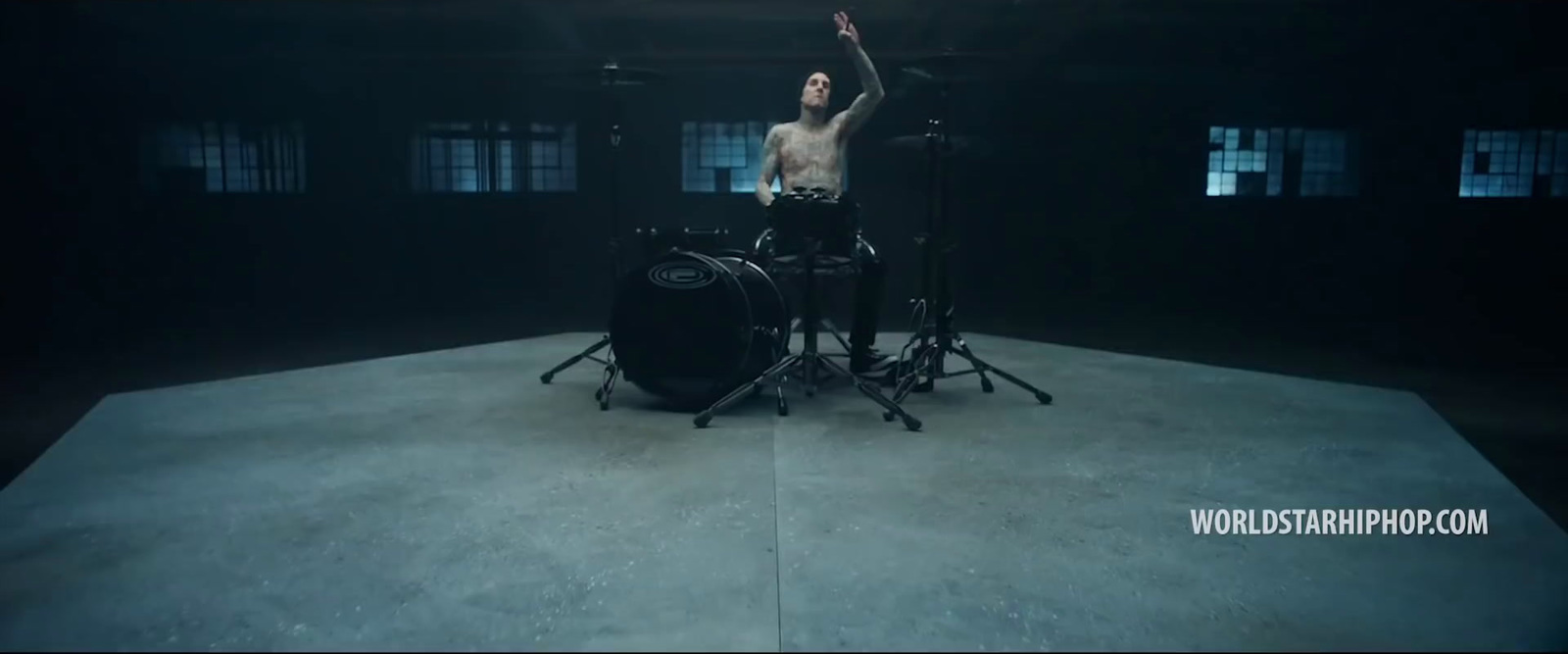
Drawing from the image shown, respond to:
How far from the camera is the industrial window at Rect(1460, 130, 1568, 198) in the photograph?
8500 millimetres

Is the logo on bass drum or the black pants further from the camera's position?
the black pants

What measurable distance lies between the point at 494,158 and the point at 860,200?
126 inches

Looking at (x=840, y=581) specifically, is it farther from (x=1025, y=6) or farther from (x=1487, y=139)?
(x=1487, y=139)

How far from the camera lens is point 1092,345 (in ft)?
20.9

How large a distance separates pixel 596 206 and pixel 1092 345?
14.9ft

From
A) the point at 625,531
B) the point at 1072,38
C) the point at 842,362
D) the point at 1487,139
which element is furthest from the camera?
the point at 1487,139

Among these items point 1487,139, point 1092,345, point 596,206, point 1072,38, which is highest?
point 1072,38

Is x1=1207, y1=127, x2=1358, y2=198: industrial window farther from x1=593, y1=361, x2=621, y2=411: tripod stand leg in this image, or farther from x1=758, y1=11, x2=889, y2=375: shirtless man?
x1=593, y1=361, x2=621, y2=411: tripod stand leg

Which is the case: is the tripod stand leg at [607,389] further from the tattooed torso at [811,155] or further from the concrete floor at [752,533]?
the tattooed torso at [811,155]

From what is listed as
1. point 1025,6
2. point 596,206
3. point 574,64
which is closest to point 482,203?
point 596,206

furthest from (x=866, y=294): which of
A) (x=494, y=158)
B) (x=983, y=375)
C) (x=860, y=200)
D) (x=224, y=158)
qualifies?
(x=224, y=158)

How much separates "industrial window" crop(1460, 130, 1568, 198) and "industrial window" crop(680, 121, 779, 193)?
592 cm

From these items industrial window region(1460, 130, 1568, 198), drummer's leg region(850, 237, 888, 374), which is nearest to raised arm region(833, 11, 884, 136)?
drummer's leg region(850, 237, 888, 374)

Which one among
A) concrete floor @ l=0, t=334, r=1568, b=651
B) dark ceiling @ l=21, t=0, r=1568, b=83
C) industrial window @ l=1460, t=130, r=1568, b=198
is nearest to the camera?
concrete floor @ l=0, t=334, r=1568, b=651
